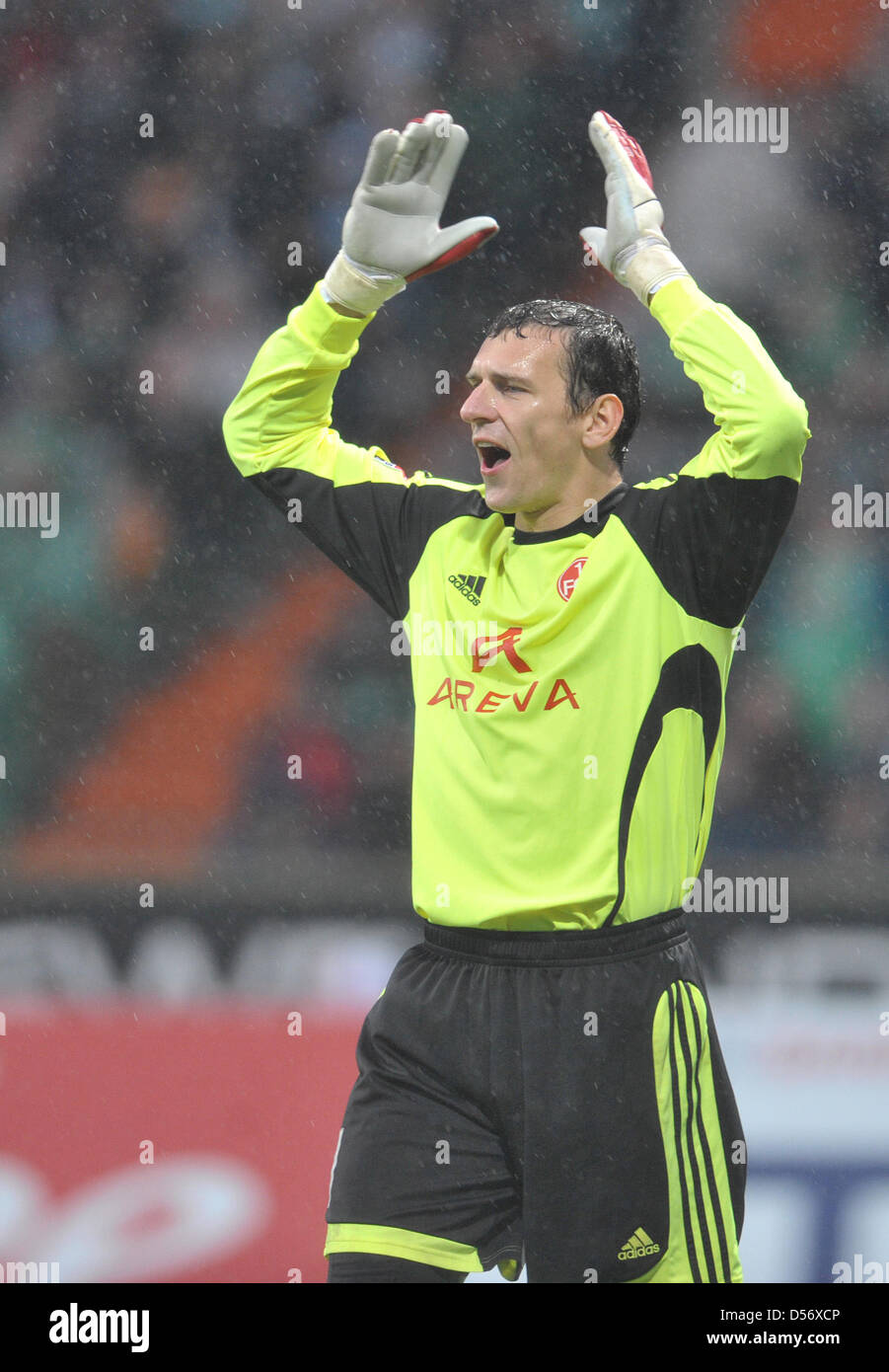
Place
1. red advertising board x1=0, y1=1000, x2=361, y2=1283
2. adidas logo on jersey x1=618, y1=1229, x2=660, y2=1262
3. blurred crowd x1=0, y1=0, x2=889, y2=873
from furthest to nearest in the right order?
blurred crowd x1=0, y1=0, x2=889, y2=873, red advertising board x1=0, y1=1000, x2=361, y2=1283, adidas logo on jersey x1=618, y1=1229, x2=660, y2=1262

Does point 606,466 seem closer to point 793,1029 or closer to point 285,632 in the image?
point 793,1029

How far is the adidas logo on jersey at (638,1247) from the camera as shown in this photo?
7.14 ft

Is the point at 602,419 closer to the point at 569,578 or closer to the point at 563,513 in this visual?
the point at 563,513

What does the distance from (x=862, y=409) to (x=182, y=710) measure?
2254 mm

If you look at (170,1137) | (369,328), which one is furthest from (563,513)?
(369,328)

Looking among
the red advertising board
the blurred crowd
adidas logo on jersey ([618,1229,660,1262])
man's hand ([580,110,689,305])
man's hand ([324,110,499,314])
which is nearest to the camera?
adidas logo on jersey ([618,1229,660,1262])

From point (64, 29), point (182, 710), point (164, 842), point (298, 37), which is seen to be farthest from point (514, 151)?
point (164, 842)

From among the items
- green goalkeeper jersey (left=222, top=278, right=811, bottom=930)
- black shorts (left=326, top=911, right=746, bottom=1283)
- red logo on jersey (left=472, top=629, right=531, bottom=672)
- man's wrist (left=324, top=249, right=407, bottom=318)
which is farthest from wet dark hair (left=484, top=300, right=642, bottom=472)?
black shorts (left=326, top=911, right=746, bottom=1283)

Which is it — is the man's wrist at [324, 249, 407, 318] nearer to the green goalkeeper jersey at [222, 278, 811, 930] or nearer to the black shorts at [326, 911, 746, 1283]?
the green goalkeeper jersey at [222, 278, 811, 930]

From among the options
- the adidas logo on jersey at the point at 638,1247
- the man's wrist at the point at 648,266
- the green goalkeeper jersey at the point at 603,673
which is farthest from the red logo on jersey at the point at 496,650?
the adidas logo on jersey at the point at 638,1247

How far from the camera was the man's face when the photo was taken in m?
2.39

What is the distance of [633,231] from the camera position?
244 centimetres

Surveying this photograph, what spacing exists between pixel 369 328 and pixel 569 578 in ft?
9.17

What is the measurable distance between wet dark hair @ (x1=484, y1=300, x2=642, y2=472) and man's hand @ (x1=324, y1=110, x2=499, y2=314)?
0.18 meters
